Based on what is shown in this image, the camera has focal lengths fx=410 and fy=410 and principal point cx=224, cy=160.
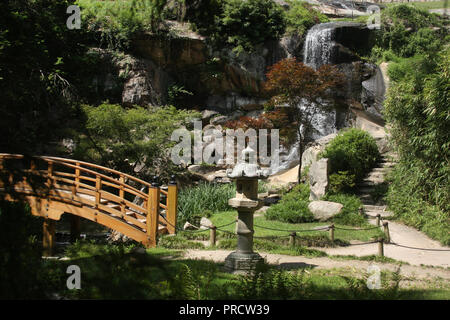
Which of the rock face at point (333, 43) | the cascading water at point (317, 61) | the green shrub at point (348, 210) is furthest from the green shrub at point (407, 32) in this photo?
the green shrub at point (348, 210)

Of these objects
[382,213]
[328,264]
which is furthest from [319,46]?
[328,264]

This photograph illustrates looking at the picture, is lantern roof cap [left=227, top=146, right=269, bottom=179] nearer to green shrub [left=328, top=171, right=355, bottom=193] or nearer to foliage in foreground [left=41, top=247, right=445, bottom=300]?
foliage in foreground [left=41, top=247, right=445, bottom=300]

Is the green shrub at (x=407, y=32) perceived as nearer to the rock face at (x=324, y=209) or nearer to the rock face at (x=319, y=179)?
the rock face at (x=319, y=179)

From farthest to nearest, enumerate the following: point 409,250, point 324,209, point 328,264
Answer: point 324,209
point 409,250
point 328,264

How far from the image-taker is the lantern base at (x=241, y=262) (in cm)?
673

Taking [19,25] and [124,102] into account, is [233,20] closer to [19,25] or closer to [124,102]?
[124,102]

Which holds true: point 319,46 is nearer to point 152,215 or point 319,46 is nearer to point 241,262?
point 152,215

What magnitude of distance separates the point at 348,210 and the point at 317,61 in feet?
34.7

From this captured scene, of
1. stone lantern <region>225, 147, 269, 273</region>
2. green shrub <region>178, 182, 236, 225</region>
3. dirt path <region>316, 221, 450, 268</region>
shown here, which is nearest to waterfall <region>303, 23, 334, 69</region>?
green shrub <region>178, 182, 236, 225</region>

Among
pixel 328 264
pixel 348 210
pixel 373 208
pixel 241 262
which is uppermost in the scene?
pixel 241 262

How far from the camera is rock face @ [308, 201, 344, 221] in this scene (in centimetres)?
1220

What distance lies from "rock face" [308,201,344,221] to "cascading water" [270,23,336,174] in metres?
7.22

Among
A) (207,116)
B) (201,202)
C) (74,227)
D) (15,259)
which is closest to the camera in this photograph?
(15,259)

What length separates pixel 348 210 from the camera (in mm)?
12477
